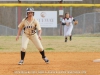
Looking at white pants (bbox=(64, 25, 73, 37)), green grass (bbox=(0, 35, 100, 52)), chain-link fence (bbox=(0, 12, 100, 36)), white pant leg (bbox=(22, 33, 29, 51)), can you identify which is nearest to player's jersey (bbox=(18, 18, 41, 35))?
white pant leg (bbox=(22, 33, 29, 51))

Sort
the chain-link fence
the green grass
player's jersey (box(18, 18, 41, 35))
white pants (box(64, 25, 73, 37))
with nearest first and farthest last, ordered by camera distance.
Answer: player's jersey (box(18, 18, 41, 35)), the green grass, white pants (box(64, 25, 73, 37)), the chain-link fence

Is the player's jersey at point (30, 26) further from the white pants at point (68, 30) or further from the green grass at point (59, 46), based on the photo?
the white pants at point (68, 30)

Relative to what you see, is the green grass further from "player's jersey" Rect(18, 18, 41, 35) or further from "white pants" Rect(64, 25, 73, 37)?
"player's jersey" Rect(18, 18, 41, 35)

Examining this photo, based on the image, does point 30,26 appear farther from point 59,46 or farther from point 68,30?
point 68,30

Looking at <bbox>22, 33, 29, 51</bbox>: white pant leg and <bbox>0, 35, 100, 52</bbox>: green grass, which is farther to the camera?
<bbox>0, 35, 100, 52</bbox>: green grass

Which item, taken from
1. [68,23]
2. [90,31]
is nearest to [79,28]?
[90,31]

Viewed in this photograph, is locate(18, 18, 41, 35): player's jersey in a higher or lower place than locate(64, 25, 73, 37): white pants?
higher

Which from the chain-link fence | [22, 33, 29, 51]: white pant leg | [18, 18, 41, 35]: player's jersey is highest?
[18, 18, 41, 35]: player's jersey

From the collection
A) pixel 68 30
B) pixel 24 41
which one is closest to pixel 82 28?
pixel 68 30

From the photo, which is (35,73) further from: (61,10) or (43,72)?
(61,10)

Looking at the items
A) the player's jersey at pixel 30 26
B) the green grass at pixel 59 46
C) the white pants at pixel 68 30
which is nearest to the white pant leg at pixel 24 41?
the player's jersey at pixel 30 26

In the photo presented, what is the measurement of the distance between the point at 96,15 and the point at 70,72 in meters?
18.5

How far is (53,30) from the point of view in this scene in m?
26.0

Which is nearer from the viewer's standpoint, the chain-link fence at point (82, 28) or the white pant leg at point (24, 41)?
the white pant leg at point (24, 41)
